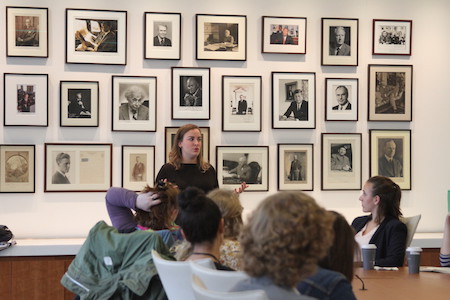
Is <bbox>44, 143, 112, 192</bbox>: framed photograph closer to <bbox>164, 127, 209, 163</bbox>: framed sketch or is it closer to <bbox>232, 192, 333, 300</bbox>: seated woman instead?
<bbox>164, 127, 209, 163</bbox>: framed sketch

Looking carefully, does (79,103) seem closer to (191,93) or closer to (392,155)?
(191,93)

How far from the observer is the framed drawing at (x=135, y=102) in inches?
249

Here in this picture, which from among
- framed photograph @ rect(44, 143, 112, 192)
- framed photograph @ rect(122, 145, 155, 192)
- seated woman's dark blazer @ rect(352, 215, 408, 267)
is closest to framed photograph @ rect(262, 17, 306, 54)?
framed photograph @ rect(122, 145, 155, 192)

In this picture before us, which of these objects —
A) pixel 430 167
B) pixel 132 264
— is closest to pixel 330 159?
pixel 430 167

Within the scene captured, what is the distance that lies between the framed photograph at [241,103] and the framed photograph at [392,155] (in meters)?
1.14

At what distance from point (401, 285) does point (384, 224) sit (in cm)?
123

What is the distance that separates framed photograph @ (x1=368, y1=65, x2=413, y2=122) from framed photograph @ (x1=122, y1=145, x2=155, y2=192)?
2.12 meters

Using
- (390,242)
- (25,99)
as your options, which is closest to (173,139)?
(25,99)

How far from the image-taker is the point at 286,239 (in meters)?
1.97

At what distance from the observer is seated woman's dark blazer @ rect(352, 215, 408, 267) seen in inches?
182

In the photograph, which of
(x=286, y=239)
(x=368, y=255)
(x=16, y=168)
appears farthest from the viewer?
(x=16, y=168)

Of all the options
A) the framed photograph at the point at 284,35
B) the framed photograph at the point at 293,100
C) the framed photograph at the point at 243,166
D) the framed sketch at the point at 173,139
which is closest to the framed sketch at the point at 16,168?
the framed sketch at the point at 173,139

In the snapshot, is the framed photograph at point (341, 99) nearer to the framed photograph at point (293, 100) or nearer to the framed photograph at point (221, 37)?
the framed photograph at point (293, 100)

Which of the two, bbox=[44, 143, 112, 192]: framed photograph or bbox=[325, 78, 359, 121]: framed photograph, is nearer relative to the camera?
bbox=[44, 143, 112, 192]: framed photograph
